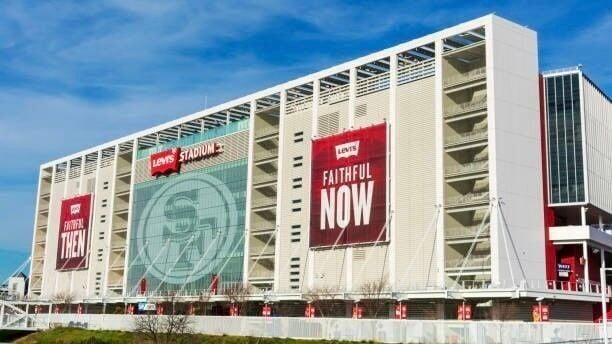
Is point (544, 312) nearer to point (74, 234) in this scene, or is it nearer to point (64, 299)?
point (64, 299)

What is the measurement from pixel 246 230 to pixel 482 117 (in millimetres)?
40525

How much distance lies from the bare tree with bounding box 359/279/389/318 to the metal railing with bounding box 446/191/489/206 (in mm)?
11762

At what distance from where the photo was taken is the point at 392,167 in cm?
8575

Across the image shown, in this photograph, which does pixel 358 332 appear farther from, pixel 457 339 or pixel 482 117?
pixel 482 117

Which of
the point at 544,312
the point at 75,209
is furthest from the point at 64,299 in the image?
the point at 544,312

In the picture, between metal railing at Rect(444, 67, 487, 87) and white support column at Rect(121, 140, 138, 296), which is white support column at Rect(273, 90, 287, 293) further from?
white support column at Rect(121, 140, 138, 296)

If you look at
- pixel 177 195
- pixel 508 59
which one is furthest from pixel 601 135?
pixel 177 195

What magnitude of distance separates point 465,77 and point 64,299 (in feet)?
287

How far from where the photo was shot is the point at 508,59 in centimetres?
7956

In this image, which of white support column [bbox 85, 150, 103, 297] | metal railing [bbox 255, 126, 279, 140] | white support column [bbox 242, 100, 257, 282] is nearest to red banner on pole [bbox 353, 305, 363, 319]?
white support column [bbox 242, 100, 257, 282]

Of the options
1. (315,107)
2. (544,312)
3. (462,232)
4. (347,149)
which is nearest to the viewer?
(544,312)

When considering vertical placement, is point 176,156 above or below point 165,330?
above

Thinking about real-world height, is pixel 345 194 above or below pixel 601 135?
below

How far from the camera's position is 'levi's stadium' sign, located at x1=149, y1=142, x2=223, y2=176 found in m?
116
